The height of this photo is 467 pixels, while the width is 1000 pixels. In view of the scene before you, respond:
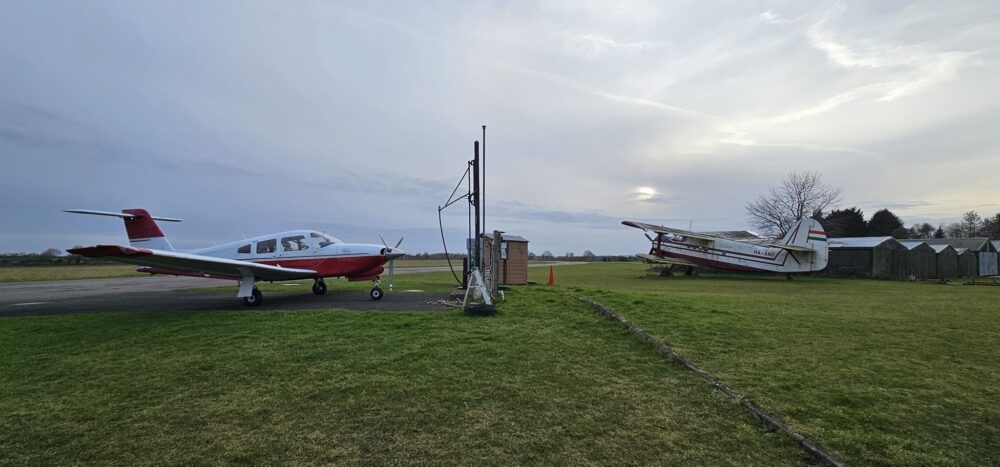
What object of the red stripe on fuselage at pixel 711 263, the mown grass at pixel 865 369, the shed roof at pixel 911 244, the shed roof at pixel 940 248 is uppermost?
the shed roof at pixel 911 244

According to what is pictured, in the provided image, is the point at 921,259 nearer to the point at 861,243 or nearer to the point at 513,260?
the point at 861,243

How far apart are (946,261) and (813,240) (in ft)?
48.7

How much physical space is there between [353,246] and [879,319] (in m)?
13.1

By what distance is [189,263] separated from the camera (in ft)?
33.7

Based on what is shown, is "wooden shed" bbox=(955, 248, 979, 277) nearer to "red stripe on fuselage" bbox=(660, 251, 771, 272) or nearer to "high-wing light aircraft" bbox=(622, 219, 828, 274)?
"high-wing light aircraft" bbox=(622, 219, 828, 274)

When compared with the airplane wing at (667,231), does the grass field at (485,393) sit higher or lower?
lower

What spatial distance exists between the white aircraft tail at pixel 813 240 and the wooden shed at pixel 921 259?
764 centimetres

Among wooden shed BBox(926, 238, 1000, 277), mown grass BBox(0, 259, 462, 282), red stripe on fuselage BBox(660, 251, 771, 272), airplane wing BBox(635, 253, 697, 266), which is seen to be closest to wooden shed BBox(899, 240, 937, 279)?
wooden shed BBox(926, 238, 1000, 277)

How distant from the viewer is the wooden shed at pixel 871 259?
26.6 meters

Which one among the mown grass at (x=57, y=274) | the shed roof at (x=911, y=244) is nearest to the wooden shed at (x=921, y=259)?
the shed roof at (x=911, y=244)

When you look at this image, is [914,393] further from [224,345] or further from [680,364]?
[224,345]

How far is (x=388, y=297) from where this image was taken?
506 inches

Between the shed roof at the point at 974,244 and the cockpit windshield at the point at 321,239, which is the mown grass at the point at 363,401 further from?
the shed roof at the point at 974,244

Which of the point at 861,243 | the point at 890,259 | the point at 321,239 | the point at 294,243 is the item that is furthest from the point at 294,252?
the point at 890,259
